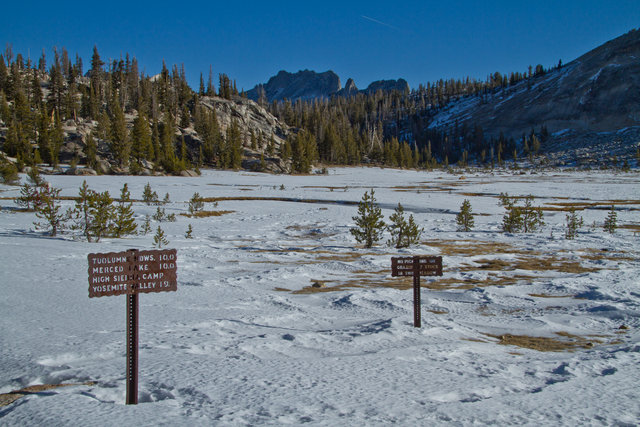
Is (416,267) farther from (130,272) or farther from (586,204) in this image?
(586,204)

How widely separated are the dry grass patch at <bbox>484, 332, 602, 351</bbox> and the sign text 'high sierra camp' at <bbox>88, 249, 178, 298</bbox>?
4.86 metres

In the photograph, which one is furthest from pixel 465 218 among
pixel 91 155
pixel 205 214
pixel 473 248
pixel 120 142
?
pixel 120 142

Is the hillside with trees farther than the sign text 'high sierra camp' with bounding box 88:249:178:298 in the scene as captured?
Yes

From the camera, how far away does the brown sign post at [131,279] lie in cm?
373

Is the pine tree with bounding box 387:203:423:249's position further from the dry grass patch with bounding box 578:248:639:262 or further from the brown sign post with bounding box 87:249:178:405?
the brown sign post with bounding box 87:249:178:405

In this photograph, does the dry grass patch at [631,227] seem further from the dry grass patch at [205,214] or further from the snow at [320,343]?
the dry grass patch at [205,214]

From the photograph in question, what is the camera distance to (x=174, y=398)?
12.6 feet

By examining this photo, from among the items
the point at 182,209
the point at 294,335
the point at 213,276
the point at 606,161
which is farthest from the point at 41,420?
the point at 606,161

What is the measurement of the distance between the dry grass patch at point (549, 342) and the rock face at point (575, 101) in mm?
134401

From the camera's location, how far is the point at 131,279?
12.8 feet

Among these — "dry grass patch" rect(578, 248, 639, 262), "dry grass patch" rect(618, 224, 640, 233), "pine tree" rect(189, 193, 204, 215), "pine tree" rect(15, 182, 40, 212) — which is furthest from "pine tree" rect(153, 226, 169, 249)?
"dry grass patch" rect(618, 224, 640, 233)

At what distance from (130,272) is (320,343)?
2.78 meters

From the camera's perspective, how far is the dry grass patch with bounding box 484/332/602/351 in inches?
227

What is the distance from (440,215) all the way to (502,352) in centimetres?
2112
